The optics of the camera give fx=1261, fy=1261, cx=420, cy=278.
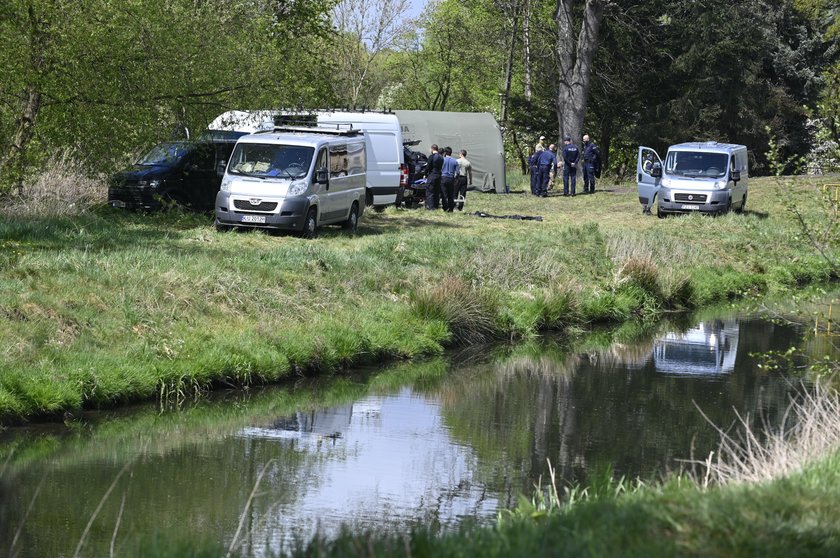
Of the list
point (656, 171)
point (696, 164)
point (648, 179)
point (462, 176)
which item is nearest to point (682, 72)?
point (648, 179)

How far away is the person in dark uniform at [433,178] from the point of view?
32.5 meters

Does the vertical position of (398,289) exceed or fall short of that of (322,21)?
it falls short

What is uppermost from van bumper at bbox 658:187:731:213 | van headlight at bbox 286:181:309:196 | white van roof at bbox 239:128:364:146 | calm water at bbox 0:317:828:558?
white van roof at bbox 239:128:364:146

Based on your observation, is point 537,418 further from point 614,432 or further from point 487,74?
point 487,74

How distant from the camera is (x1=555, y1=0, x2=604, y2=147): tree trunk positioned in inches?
1661

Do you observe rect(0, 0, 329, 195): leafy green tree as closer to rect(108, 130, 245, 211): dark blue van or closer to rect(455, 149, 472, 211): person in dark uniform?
rect(108, 130, 245, 211): dark blue van

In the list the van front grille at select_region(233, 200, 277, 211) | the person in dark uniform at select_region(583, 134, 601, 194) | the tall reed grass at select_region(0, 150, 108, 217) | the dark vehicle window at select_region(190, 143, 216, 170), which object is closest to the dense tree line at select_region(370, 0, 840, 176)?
the person in dark uniform at select_region(583, 134, 601, 194)

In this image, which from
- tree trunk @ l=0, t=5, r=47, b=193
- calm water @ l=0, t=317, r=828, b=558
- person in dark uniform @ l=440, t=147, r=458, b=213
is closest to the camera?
calm water @ l=0, t=317, r=828, b=558

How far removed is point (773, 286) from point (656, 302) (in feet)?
12.0

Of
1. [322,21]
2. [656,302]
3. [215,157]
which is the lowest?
[656,302]

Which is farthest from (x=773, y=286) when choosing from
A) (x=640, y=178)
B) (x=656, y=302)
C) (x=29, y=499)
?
(x=29, y=499)

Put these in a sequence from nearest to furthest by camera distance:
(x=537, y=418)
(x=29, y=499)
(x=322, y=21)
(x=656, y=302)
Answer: (x=29, y=499) → (x=537, y=418) → (x=656, y=302) → (x=322, y=21)

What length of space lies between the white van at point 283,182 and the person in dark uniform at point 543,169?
1380 cm

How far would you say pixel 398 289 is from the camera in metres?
19.9
